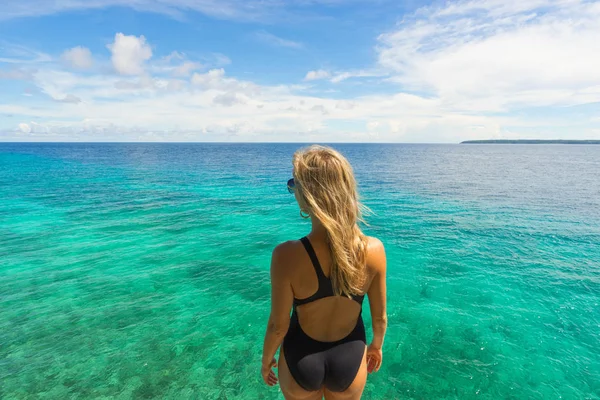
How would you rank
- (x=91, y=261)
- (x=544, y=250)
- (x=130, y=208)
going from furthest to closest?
(x=130, y=208)
(x=544, y=250)
(x=91, y=261)

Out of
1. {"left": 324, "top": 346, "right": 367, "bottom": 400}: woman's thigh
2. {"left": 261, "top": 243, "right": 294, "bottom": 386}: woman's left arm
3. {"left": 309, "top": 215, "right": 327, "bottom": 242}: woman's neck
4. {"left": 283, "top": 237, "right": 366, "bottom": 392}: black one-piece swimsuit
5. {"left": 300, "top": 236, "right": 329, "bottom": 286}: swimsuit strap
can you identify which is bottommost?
{"left": 324, "top": 346, "right": 367, "bottom": 400}: woman's thigh

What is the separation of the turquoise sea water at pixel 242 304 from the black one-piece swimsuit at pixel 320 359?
4.79 metres

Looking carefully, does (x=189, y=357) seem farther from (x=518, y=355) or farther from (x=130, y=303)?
(x=518, y=355)

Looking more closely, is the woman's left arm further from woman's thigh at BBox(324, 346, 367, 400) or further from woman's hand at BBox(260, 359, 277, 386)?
woman's thigh at BBox(324, 346, 367, 400)

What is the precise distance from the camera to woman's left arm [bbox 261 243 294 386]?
2434mm

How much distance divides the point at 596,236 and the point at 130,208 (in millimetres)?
30521

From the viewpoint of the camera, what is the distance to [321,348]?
2877 millimetres

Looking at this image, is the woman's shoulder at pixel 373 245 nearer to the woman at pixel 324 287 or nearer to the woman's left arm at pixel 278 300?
the woman at pixel 324 287

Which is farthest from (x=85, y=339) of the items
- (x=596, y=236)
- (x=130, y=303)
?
(x=596, y=236)

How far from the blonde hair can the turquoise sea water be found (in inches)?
230

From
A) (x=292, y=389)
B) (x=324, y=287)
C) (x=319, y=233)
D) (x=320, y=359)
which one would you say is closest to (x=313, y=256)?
(x=319, y=233)

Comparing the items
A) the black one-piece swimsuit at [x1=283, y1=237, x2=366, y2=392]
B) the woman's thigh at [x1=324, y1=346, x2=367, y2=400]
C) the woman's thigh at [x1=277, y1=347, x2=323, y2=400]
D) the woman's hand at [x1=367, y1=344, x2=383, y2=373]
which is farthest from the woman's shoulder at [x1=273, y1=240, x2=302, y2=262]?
the woman's hand at [x1=367, y1=344, x2=383, y2=373]

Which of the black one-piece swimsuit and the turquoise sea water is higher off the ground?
the black one-piece swimsuit

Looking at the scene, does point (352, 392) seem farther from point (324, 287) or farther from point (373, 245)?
point (373, 245)
